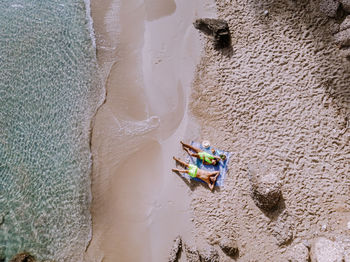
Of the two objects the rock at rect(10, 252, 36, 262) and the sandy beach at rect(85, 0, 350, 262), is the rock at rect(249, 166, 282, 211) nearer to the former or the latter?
the sandy beach at rect(85, 0, 350, 262)

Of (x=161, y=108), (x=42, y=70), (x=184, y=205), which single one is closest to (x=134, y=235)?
(x=184, y=205)

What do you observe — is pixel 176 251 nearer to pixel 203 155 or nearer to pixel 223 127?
pixel 203 155

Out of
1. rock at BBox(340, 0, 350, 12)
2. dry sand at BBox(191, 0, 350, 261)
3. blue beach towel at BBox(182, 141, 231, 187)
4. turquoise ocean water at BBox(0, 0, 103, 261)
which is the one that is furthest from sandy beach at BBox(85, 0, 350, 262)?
turquoise ocean water at BBox(0, 0, 103, 261)

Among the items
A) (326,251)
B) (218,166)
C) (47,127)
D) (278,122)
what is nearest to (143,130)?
(218,166)

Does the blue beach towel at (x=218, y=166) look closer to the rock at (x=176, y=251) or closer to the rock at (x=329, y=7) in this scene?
the rock at (x=176, y=251)

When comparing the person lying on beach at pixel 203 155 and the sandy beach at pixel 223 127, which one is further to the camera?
the person lying on beach at pixel 203 155

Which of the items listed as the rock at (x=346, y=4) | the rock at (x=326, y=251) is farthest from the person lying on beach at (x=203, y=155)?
the rock at (x=346, y=4)
